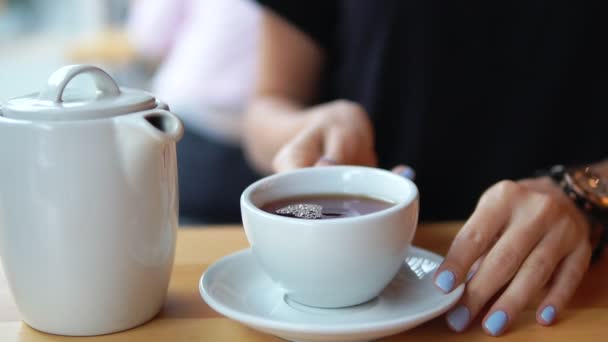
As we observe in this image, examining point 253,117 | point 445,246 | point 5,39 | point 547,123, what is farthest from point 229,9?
point 5,39

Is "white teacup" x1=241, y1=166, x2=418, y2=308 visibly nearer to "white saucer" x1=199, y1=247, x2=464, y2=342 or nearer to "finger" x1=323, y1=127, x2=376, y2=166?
"white saucer" x1=199, y1=247, x2=464, y2=342

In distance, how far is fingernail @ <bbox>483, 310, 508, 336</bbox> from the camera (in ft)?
1.87

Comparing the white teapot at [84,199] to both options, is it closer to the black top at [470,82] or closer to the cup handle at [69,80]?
the cup handle at [69,80]

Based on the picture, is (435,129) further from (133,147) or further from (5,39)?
(5,39)

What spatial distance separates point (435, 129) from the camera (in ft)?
4.17

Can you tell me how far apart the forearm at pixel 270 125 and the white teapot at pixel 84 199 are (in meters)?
0.60

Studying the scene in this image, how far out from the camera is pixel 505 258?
0.62 metres

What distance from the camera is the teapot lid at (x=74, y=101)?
1.67ft

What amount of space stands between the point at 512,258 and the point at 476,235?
0.04m

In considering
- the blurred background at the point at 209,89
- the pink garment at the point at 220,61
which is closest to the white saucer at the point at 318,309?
the blurred background at the point at 209,89

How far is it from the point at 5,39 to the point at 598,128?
11.4 ft

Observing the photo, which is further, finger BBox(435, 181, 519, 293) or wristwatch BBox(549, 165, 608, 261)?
wristwatch BBox(549, 165, 608, 261)

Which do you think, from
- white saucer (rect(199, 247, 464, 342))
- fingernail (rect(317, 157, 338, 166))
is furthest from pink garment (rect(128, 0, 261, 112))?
white saucer (rect(199, 247, 464, 342))

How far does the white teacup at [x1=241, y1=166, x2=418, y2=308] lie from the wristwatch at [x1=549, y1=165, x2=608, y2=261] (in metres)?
0.27
